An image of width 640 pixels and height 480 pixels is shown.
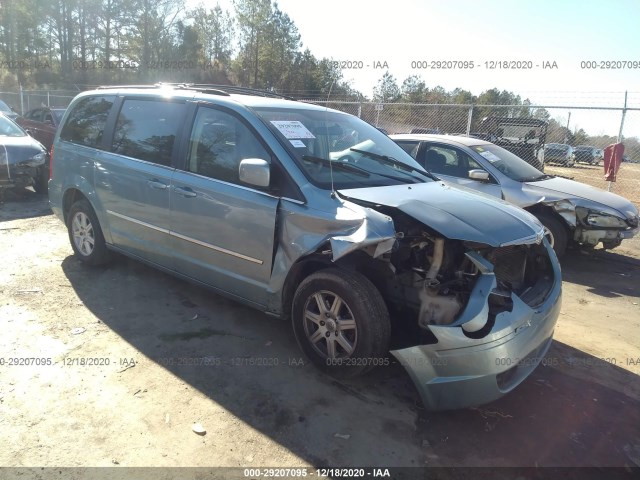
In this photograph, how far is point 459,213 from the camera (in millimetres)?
3018

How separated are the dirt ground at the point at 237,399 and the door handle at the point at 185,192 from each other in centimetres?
111

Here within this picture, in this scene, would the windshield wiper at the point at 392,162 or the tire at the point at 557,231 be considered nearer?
the windshield wiper at the point at 392,162

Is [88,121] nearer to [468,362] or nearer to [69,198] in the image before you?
[69,198]

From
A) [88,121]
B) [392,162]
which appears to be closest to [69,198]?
[88,121]

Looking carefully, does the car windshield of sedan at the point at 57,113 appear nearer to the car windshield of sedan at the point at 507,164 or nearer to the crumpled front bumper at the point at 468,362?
the car windshield of sedan at the point at 507,164

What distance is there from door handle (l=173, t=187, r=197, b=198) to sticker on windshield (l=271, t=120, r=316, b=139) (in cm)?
90

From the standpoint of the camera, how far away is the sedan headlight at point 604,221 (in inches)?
237

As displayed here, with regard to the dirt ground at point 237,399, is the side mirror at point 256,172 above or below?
above

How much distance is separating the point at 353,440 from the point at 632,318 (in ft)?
12.1

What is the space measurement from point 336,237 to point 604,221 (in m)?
4.98

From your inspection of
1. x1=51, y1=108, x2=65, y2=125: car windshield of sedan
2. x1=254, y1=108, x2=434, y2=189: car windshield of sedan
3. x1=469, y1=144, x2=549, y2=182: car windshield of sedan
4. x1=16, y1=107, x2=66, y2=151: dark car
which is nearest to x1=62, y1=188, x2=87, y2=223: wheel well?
x1=254, y1=108, x2=434, y2=189: car windshield of sedan

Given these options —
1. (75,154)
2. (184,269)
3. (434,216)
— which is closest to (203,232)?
(184,269)

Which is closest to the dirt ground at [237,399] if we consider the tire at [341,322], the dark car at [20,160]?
the tire at [341,322]

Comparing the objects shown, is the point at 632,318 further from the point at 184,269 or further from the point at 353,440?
the point at 184,269
